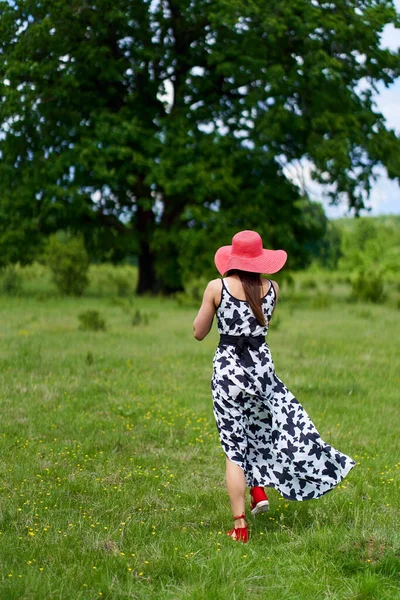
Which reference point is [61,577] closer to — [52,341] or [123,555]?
[123,555]

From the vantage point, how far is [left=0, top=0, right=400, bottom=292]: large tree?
22859mm

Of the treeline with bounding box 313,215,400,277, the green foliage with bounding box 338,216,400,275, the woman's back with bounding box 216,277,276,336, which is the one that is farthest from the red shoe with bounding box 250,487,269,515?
the green foliage with bounding box 338,216,400,275

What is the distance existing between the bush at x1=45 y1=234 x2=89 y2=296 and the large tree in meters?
0.88

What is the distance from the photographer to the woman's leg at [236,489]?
16.9 feet

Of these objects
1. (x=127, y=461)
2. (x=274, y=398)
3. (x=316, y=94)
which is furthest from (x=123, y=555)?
(x=316, y=94)

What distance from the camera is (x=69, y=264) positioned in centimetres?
2441

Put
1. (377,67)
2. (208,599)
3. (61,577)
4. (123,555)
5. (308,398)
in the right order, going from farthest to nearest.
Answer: (377,67), (308,398), (123,555), (61,577), (208,599)

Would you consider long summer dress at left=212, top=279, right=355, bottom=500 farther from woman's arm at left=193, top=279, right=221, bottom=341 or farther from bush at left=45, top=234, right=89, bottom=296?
bush at left=45, top=234, right=89, bottom=296

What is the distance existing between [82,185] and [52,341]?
11.5 m

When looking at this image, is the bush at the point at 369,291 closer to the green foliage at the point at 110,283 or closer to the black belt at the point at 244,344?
the green foliage at the point at 110,283

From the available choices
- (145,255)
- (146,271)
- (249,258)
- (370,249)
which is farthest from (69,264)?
(370,249)

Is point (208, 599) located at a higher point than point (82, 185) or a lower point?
lower

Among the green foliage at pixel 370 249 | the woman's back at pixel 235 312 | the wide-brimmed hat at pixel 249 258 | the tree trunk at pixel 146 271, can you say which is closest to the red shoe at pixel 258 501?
the woman's back at pixel 235 312

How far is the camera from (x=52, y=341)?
13.8 metres
